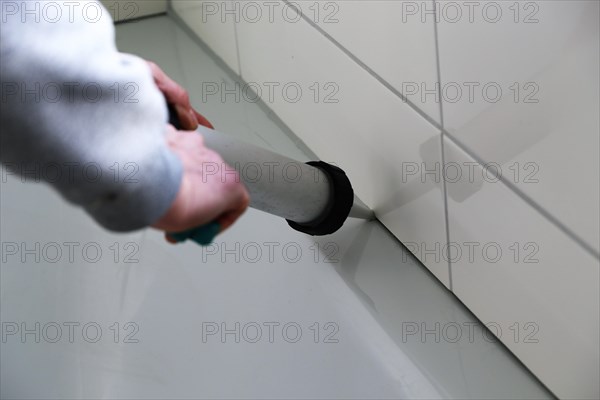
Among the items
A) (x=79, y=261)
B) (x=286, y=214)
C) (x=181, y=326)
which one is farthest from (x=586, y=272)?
(x=79, y=261)

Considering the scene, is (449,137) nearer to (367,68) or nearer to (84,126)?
(367,68)

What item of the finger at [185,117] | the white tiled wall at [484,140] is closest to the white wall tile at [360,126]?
the white tiled wall at [484,140]

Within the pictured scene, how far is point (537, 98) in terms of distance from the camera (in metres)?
0.46

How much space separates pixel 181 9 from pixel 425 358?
2.05 feet

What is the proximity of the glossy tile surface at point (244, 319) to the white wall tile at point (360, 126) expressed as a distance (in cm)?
4

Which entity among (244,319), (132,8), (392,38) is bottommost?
(244,319)

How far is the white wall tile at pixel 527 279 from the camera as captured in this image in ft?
1.63

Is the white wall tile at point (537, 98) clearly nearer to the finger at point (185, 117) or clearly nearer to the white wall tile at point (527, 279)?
the white wall tile at point (527, 279)

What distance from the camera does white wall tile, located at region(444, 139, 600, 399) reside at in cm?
50

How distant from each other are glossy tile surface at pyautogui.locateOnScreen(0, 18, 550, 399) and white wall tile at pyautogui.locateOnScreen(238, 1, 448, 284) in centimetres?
4

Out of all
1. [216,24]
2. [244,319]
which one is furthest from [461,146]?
[216,24]

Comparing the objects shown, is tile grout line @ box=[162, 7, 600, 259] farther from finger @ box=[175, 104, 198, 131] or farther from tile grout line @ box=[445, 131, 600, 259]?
finger @ box=[175, 104, 198, 131]

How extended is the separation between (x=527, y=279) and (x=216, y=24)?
53 cm

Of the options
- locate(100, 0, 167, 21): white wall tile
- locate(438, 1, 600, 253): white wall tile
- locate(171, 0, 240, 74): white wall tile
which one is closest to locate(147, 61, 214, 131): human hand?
locate(438, 1, 600, 253): white wall tile
